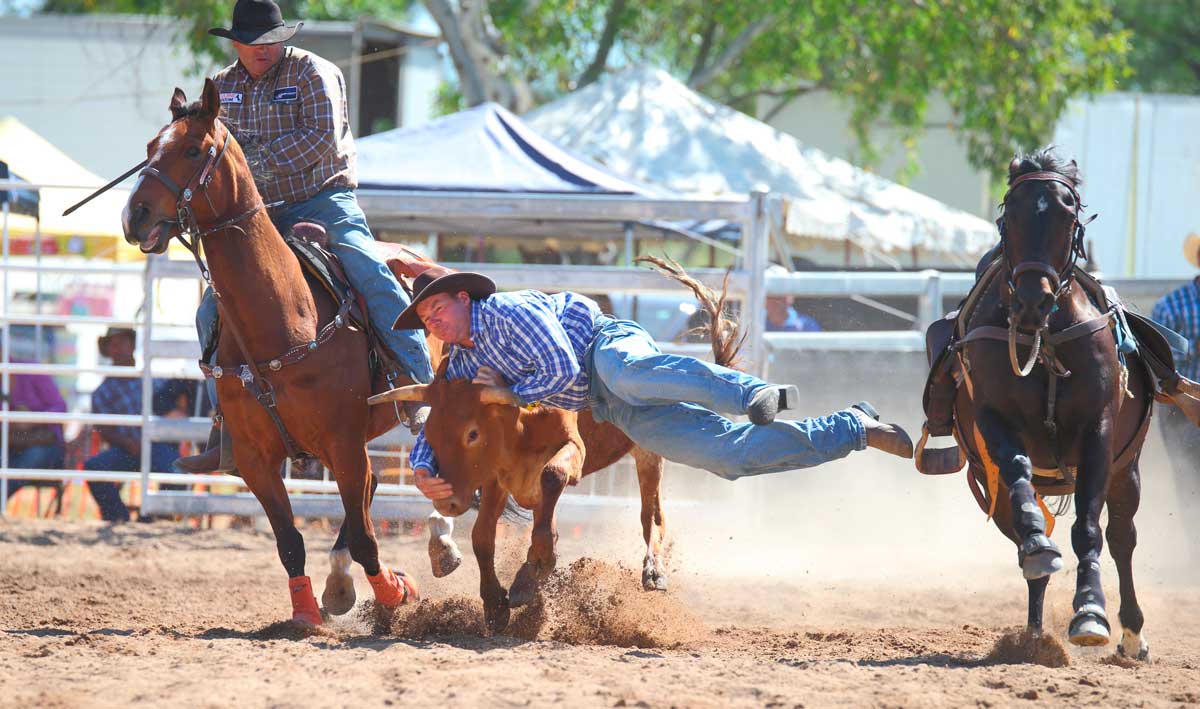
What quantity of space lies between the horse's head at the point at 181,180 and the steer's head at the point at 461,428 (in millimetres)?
1048

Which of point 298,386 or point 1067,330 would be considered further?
point 298,386

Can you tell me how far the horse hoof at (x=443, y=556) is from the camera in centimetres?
588

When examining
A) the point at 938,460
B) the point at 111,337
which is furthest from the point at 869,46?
the point at 938,460

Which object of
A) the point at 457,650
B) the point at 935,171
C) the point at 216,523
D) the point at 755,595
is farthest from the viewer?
the point at 935,171

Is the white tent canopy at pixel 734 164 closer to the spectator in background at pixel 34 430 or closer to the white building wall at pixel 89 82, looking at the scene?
the spectator in background at pixel 34 430

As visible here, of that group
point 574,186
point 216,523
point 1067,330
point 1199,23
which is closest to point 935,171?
point 1199,23

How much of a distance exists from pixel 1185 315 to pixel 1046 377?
14.2ft

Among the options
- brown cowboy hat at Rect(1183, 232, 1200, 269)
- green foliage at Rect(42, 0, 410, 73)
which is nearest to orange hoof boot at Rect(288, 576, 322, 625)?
green foliage at Rect(42, 0, 410, 73)

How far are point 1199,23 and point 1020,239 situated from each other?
28.3 m

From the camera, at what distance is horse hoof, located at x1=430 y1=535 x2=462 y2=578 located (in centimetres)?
588

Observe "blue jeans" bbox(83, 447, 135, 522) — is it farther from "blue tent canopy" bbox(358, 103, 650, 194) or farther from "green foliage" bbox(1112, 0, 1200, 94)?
"green foliage" bbox(1112, 0, 1200, 94)

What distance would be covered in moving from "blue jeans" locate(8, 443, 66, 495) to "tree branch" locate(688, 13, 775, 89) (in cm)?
1141

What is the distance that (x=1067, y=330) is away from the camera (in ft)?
17.1

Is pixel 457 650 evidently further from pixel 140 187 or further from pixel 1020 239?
pixel 1020 239
